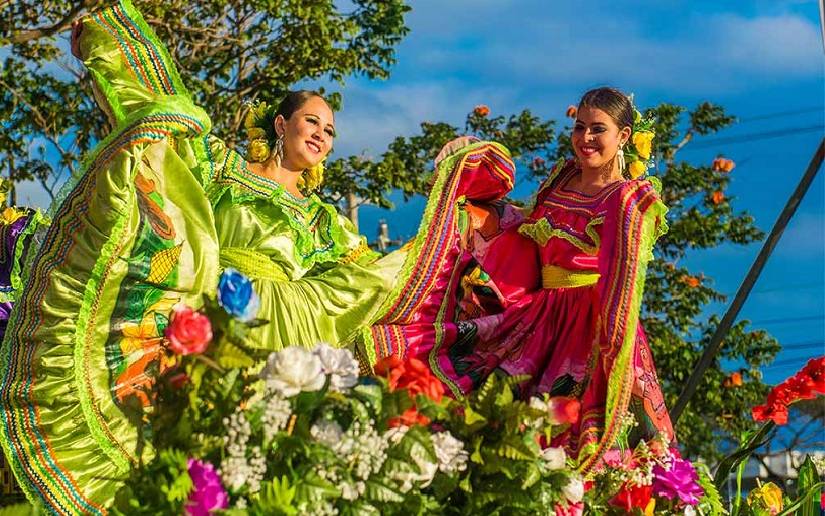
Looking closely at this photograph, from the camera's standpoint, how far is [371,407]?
2564 millimetres

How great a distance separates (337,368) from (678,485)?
1.33 metres

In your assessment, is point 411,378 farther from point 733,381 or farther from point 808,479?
point 733,381

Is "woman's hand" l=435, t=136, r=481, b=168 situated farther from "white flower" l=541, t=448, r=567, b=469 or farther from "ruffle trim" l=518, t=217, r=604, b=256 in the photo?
"white flower" l=541, t=448, r=567, b=469

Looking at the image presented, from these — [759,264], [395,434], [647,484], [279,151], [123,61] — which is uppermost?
[759,264]

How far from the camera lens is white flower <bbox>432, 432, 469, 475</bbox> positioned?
8.60ft

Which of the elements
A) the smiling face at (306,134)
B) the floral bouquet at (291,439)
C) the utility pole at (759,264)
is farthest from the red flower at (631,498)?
the smiling face at (306,134)

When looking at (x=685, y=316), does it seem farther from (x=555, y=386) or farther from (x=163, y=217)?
(x=163, y=217)

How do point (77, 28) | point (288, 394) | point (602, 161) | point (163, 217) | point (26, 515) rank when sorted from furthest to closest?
point (602, 161)
point (77, 28)
point (163, 217)
point (26, 515)
point (288, 394)

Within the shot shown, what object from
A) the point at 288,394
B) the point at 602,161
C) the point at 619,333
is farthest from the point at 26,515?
the point at 602,161

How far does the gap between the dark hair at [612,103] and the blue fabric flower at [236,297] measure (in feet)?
7.64

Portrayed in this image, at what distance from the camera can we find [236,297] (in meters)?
2.43

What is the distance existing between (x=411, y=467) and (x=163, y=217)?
5.21 ft

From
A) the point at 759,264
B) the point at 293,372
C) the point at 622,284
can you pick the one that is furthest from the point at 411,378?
the point at 759,264

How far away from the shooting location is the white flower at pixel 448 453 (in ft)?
8.60
